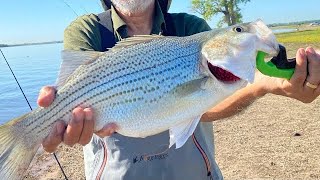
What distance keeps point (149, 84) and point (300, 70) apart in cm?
103

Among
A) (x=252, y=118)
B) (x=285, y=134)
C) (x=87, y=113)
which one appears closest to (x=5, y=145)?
(x=87, y=113)

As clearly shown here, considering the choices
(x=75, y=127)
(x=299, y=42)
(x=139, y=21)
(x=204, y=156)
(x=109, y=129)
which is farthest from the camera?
(x=299, y=42)

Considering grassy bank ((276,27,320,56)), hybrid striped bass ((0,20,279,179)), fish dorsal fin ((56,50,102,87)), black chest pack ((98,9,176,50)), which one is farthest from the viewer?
grassy bank ((276,27,320,56))

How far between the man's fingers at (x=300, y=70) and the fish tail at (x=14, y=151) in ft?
6.20

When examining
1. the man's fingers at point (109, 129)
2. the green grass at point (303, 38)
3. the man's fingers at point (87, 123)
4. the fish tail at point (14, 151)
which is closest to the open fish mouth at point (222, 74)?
the man's fingers at point (109, 129)

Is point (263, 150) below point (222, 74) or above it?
below

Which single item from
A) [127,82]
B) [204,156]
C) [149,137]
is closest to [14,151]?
[127,82]

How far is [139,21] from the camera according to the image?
4.42 m

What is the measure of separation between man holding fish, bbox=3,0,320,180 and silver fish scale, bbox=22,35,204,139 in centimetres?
7

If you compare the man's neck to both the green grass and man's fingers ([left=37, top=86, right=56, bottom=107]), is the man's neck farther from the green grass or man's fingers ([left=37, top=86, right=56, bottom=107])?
the green grass

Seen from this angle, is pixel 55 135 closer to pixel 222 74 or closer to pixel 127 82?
pixel 127 82

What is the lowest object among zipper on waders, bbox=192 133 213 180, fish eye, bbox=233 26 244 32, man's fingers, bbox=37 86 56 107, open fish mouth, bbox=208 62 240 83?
zipper on waders, bbox=192 133 213 180

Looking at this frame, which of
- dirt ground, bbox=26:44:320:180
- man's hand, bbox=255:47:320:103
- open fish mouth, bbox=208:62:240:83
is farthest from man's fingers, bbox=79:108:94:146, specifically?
dirt ground, bbox=26:44:320:180

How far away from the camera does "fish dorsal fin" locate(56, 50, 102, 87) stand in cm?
325
